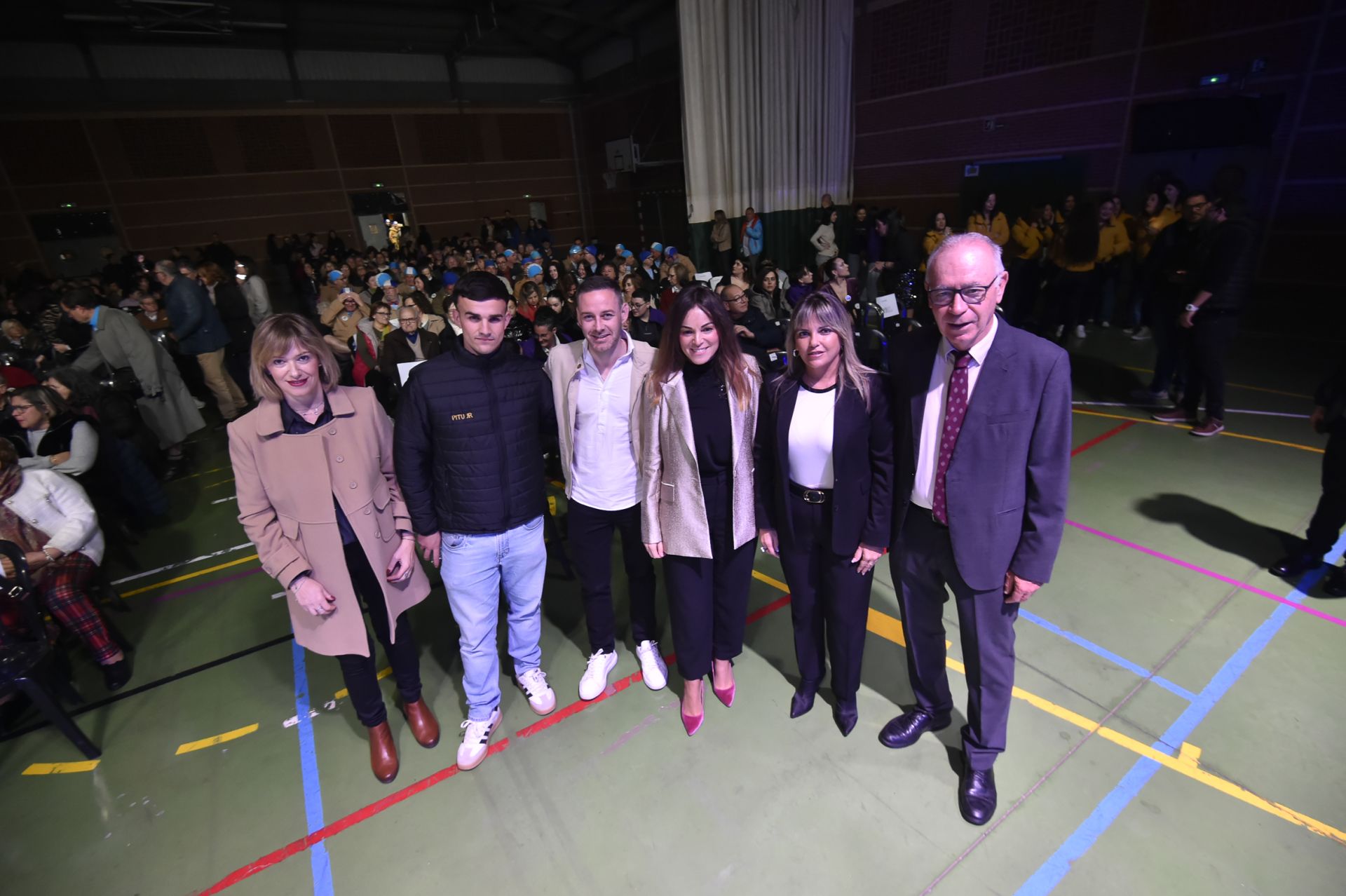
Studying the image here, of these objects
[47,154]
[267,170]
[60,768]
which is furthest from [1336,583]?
[47,154]

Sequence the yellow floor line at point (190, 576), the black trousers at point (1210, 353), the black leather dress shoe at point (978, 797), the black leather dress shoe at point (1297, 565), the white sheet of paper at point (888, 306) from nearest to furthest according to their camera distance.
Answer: the black leather dress shoe at point (978, 797) < the black leather dress shoe at point (1297, 565) < the yellow floor line at point (190, 576) < the black trousers at point (1210, 353) < the white sheet of paper at point (888, 306)

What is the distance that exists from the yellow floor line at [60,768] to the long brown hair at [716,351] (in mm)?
3503

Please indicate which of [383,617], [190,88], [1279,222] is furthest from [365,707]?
[190,88]

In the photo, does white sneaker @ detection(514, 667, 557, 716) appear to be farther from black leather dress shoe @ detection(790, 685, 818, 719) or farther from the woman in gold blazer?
black leather dress shoe @ detection(790, 685, 818, 719)

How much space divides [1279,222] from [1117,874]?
10.3 meters

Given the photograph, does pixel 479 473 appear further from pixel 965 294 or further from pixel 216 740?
pixel 216 740

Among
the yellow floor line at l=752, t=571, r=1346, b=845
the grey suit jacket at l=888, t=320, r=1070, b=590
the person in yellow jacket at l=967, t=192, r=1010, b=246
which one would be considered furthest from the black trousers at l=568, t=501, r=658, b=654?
the person in yellow jacket at l=967, t=192, r=1010, b=246

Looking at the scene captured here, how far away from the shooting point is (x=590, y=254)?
11.4m

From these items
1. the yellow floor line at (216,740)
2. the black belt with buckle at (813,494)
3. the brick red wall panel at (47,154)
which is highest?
the brick red wall panel at (47,154)

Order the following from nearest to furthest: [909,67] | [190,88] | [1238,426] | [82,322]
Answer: [1238,426] → [82,322] → [909,67] → [190,88]

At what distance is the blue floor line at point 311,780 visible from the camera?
247cm

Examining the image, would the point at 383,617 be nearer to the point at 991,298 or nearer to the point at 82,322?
the point at 991,298

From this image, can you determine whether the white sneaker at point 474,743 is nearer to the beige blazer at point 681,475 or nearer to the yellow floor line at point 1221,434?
the beige blazer at point 681,475

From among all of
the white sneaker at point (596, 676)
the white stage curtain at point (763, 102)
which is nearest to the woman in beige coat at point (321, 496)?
the white sneaker at point (596, 676)
